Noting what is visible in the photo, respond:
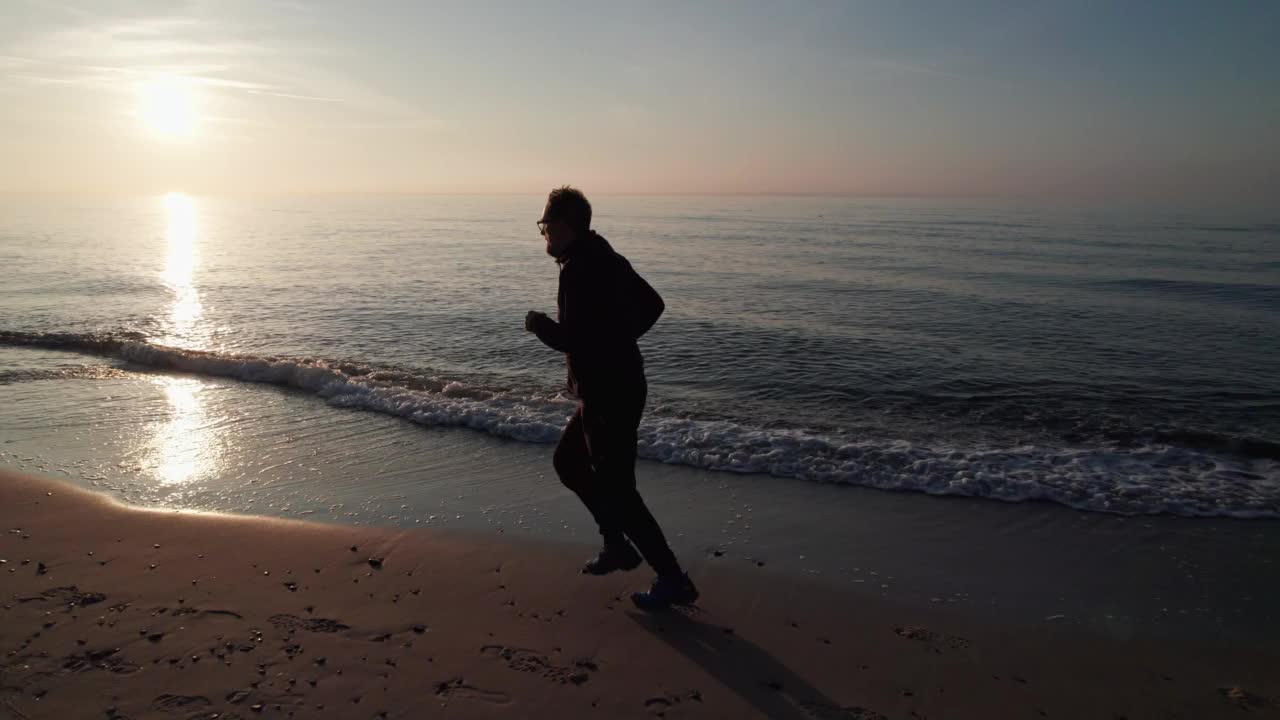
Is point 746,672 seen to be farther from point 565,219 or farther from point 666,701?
point 565,219

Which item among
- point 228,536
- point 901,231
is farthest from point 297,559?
point 901,231

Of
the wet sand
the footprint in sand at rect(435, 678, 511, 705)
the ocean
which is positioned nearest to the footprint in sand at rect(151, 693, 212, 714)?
the wet sand

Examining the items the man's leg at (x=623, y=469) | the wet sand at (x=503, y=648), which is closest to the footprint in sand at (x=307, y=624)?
the wet sand at (x=503, y=648)

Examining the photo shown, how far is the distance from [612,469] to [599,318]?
804mm

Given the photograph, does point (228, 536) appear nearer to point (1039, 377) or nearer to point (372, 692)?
point (372, 692)

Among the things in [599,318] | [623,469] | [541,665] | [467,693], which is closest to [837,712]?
[541,665]

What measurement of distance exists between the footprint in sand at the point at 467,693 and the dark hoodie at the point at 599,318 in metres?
1.40

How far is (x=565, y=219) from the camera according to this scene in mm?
3455

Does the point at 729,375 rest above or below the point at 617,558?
below

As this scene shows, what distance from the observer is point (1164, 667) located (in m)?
3.49

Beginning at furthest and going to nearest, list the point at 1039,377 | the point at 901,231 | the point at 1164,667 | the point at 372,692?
1. the point at 901,231
2. the point at 1039,377
3. the point at 1164,667
4. the point at 372,692

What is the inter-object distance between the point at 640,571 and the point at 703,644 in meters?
0.84

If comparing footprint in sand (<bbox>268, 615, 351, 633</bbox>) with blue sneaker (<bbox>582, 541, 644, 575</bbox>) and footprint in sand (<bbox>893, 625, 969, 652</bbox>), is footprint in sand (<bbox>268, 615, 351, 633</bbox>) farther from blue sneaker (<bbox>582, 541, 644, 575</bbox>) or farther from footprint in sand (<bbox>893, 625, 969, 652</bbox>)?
footprint in sand (<bbox>893, 625, 969, 652</bbox>)

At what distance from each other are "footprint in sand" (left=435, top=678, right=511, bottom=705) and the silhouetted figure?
0.97 meters
